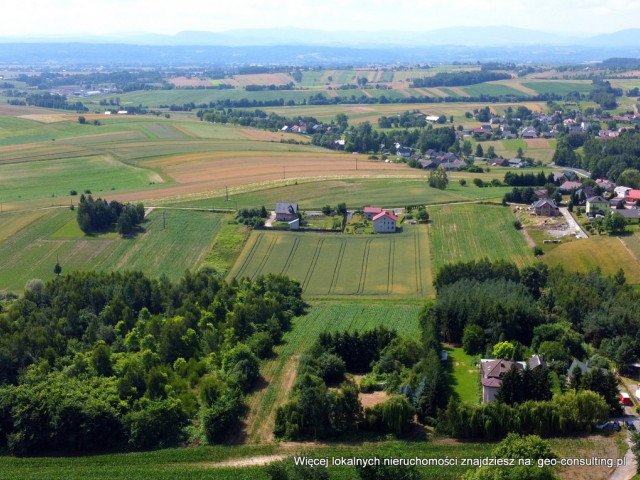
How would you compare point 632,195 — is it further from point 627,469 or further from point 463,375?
point 627,469

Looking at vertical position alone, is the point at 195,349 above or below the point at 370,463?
below

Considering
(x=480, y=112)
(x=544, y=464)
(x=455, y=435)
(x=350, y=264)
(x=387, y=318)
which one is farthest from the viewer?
(x=480, y=112)

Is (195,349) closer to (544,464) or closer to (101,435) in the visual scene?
(101,435)

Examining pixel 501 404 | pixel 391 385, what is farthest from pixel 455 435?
pixel 391 385

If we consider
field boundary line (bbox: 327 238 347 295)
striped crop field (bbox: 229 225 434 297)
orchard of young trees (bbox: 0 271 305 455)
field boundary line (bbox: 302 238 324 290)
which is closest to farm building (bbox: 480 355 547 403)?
orchard of young trees (bbox: 0 271 305 455)

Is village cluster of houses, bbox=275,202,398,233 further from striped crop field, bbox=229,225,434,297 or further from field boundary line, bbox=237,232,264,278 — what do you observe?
field boundary line, bbox=237,232,264,278

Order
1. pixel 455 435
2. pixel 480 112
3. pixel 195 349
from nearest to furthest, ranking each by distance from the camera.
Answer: pixel 455 435, pixel 195 349, pixel 480 112

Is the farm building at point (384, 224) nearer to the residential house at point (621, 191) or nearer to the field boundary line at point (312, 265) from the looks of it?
the field boundary line at point (312, 265)
